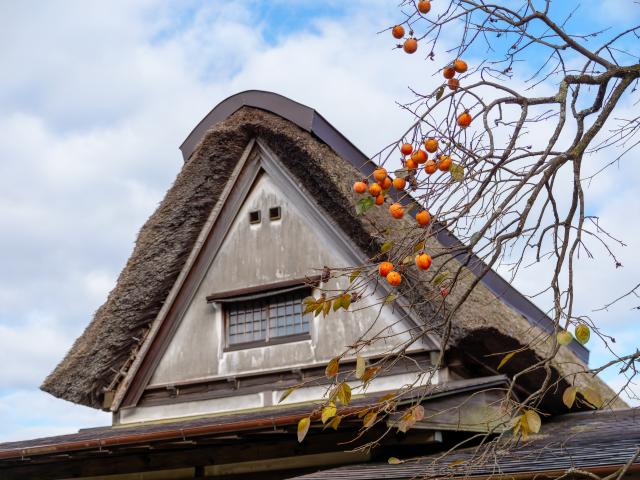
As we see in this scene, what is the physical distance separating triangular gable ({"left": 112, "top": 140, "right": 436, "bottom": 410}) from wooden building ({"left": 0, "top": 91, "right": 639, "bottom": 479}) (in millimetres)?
16

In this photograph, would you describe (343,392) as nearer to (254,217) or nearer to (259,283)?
(259,283)

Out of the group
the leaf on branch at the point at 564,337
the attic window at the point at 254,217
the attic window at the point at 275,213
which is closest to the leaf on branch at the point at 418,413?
the leaf on branch at the point at 564,337

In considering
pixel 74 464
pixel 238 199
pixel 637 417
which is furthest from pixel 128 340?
pixel 637 417

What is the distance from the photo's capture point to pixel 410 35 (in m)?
4.32

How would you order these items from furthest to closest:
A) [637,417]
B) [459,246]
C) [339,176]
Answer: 1. [339,176]
2. [637,417]
3. [459,246]

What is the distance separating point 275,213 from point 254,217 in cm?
27

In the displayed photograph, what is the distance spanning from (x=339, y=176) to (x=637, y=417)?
12.0ft

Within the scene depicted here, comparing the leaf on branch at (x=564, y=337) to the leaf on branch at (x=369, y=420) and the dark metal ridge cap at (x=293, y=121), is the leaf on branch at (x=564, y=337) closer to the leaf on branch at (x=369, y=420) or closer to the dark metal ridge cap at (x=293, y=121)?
the leaf on branch at (x=369, y=420)

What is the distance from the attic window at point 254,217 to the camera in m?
9.24

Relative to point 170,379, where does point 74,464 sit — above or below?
below

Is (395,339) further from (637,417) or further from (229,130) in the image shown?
(229,130)

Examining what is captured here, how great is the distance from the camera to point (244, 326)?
8922 mm

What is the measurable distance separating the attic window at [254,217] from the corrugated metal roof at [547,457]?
3.33 meters

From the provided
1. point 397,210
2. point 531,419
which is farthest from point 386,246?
point 531,419
